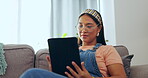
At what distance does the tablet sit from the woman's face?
0.28 metres

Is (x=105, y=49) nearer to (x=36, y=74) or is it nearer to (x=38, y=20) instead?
(x=36, y=74)

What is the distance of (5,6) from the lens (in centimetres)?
248

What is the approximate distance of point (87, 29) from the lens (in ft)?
4.35

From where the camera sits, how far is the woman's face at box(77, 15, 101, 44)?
4.36 ft

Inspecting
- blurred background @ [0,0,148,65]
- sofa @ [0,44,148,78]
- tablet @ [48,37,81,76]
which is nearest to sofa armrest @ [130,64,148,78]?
sofa @ [0,44,148,78]

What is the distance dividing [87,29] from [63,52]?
328mm

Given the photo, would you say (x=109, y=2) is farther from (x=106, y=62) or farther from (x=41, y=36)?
(x=106, y=62)

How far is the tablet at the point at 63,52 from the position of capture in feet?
3.46

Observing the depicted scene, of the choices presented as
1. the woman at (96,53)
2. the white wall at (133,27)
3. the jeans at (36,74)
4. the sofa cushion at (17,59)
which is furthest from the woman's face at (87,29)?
the white wall at (133,27)

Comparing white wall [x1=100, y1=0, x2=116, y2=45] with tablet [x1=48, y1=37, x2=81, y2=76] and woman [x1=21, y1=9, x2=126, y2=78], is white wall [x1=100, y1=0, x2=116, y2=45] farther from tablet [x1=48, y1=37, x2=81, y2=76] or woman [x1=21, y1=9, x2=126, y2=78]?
tablet [x1=48, y1=37, x2=81, y2=76]

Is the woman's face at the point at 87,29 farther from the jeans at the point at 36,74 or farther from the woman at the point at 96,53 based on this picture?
the jeans at the point at 36,74

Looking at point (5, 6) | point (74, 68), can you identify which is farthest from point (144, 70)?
point (5, 6)

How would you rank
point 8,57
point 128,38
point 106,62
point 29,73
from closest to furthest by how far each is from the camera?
point 29,73, point 106,62, point 8,57, point 128,38

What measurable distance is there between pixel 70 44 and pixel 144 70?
0.57 metres
